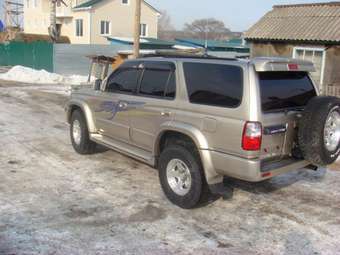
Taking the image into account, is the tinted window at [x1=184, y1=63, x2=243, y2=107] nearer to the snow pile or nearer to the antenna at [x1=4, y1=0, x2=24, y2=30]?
the snow pile

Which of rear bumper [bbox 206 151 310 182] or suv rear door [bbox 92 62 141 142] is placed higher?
suv rear door [bbox 92 62 141 142]

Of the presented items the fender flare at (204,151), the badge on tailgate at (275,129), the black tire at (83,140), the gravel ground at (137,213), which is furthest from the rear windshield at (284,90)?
the black tire at (83,140)

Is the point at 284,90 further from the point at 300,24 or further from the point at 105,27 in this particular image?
the point at 105,27

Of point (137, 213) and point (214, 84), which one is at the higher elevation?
point (214, 84)

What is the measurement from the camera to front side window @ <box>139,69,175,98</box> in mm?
5359

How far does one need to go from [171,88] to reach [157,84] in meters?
0.35

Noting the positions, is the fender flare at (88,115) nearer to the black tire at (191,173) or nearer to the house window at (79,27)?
the black tire at (191,173)

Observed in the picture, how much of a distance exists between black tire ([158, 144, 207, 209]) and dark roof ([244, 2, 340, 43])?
11.0 meters

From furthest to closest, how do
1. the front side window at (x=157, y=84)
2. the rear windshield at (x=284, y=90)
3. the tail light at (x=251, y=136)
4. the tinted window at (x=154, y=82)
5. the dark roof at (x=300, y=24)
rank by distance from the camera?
the dark roof at (x=300, y=24)
the tinted window at (x=154, y=82)
the front side window at (x=157, y=84)
the rear windshield at (x=284, y=90)
the tail light at (x=251, y=136)

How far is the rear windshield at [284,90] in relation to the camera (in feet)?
15.1

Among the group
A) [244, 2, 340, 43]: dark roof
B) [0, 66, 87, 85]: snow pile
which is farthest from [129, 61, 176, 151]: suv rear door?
[0, 66, 87, 85]: snow pile

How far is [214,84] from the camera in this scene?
4805 mm

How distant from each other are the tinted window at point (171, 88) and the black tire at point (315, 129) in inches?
63.0

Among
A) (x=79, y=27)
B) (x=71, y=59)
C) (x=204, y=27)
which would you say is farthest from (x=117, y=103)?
(x=204, y=27)
